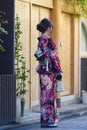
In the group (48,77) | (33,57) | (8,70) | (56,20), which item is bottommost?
(48,77)

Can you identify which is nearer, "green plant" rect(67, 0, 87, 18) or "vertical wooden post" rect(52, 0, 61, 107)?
"vertical wooden post" rect(52, 0, 61, 107)

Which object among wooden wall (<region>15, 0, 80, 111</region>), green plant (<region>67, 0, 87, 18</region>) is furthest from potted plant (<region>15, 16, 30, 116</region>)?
green plant (<region>67, 0, 87, 18</region>)

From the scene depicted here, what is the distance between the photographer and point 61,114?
516 inches

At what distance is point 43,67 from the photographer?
10383 mm

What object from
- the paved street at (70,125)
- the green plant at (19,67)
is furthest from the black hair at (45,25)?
the paved street at (70,125)

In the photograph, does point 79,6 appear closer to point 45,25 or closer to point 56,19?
point 56,19

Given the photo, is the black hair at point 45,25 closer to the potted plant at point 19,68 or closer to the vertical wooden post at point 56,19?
the potted plant at point 19,68

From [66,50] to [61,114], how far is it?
3.16m

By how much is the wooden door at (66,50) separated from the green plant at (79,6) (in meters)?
0.29

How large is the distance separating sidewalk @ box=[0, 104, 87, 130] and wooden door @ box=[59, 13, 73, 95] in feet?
2.95

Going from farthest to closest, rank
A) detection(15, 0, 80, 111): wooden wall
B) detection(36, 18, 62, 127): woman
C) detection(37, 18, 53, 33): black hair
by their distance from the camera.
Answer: detection(15, 0, 80, 111): wooden wall
detection(37, 18, 53, 33): black hair
detection(36, 18, 62, 127): woman

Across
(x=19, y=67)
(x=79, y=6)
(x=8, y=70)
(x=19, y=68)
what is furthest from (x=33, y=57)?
(x=79, y=6)

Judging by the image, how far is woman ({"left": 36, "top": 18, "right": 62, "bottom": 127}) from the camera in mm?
10344

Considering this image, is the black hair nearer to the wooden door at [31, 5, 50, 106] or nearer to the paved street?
the paved street
